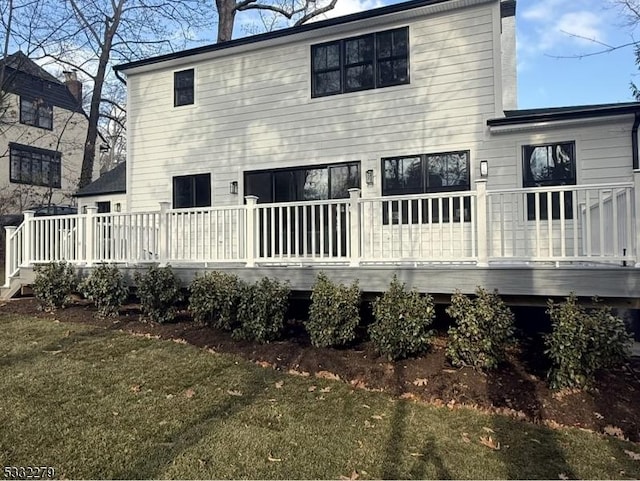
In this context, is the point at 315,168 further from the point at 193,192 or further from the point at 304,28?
the point at 193,192

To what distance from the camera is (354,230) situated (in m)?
6.30

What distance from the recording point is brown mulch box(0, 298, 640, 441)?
4371 mm

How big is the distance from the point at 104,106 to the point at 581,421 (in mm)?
30741

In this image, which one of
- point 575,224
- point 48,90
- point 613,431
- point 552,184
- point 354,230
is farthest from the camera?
point 48,90

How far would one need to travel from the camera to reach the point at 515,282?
5.48 meters

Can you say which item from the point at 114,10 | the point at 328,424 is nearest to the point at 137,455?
the point at 328,424

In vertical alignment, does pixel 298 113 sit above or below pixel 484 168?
above

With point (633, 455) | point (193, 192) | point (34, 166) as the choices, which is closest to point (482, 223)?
point (633, 455)

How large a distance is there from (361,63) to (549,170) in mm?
4056

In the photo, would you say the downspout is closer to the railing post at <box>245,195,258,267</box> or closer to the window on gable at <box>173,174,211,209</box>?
the railing post at <box>245,195,258,267</box>

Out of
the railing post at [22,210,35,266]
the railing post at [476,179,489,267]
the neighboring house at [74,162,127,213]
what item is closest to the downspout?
the railing post at [476,179,489,267]

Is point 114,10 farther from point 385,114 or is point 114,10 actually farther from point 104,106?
point 385,114

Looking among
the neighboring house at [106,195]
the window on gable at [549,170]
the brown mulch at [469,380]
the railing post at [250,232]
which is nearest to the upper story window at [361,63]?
the window on gable at [549,170]

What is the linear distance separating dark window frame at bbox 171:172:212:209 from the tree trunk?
8.99 metres
